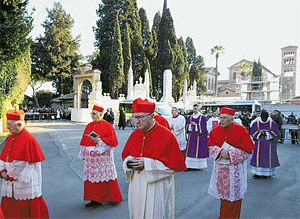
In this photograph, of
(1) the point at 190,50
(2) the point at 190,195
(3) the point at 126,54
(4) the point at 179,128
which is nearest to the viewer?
(2) the point at 190,195

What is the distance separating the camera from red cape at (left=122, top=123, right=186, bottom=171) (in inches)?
118

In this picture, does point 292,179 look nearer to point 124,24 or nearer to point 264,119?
point 264,119

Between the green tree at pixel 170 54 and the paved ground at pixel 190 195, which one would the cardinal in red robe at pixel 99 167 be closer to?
the paved ground at pixel 190 195

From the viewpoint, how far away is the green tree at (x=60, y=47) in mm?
42875

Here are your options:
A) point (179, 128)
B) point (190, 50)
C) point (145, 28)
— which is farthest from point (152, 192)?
point (190, 50)

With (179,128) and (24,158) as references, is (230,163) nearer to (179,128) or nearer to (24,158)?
(24,158)

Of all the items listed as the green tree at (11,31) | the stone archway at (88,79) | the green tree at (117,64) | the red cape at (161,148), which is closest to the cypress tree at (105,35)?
the green tree at (117,64)

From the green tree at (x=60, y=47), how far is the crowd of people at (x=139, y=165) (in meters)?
41.2

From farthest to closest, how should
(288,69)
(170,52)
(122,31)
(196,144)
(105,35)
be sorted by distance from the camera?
(288,69), (170,52), (105,35), (122,31), (196,144)

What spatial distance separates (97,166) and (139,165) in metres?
2.13

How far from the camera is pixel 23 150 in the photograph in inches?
Result: 136

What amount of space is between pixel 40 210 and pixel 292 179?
6668mm

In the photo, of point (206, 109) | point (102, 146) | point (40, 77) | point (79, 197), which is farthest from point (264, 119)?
point (40, 77)

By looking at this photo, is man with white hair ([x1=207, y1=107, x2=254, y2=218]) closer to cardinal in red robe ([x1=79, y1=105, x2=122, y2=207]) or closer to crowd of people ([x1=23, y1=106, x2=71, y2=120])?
cardinal in red robe ([x1=79, y1=105, x2=122, y2=207])
